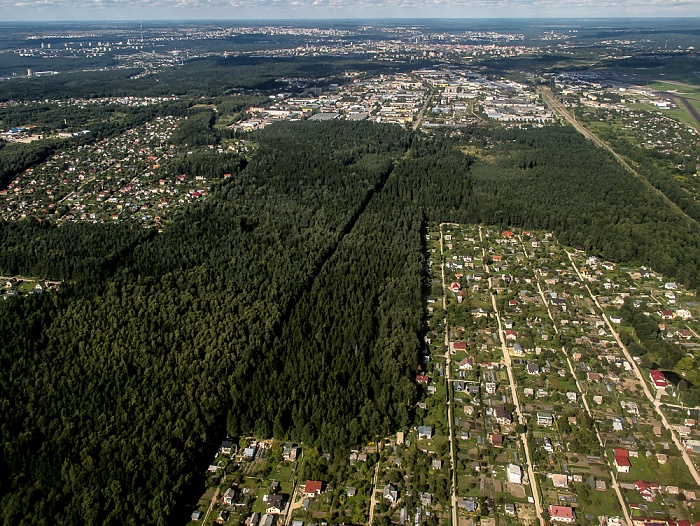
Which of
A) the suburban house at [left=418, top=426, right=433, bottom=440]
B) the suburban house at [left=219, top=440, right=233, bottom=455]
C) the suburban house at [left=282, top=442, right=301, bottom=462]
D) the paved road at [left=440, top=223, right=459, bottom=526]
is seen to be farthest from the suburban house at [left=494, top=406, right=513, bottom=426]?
the suburban house at [left=219, top=440, right=233, bottom=455]

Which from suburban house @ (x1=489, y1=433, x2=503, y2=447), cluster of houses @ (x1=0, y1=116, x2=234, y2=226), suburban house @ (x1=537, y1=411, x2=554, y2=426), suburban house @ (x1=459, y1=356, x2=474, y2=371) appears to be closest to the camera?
suburban house @ (x1=489, y1=433, x2=503, y2=447)

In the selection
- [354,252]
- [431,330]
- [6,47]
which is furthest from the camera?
[6,47]

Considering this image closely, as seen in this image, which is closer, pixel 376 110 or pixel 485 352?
pixel 485 352

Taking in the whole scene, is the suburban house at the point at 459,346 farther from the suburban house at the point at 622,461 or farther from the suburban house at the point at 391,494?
the suburban house at the point at 391,494

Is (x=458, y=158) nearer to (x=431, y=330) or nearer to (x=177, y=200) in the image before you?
(x=177, y=200)

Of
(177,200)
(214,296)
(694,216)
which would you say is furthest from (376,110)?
(214,296)

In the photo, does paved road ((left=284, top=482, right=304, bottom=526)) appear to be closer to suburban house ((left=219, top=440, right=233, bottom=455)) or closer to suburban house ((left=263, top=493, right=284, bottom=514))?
suburban house ((left=263, top=493, right=284, bottom=514))
